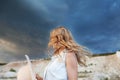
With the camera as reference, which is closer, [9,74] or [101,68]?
[101,68]

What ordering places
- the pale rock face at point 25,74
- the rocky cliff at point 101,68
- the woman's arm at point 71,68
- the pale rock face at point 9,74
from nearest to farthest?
the pale rock face at point 25,74
the woman's arm at point 71,68
the rocky cliff at point 101,68
the pale rock face at point 9,74

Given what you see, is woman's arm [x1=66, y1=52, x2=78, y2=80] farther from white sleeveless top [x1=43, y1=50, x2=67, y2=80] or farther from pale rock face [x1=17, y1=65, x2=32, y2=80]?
pale rock face [x1=17, y1=65, x2=32, y2=80]

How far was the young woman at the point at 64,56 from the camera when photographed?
2619 mm

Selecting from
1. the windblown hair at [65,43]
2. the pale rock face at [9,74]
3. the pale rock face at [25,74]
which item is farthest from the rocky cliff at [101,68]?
the pale rock face at [25,74]

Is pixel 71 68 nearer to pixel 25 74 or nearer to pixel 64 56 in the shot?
pixel 64 56

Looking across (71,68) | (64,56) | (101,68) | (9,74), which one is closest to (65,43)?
(64,56)

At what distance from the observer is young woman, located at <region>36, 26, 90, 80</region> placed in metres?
2.62

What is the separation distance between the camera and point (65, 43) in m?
2.71

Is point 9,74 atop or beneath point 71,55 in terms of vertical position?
atop

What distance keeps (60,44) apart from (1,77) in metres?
5.11

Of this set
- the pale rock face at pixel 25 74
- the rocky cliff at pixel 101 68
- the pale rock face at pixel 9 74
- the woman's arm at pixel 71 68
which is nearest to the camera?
the pale rock face at pixel 25 74

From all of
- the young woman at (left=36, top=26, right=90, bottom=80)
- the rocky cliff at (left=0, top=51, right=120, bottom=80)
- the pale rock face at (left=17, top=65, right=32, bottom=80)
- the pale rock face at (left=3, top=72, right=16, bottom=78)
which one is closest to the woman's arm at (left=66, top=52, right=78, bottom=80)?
the young woman at (left=36, top=26, right=90, bottom=80)

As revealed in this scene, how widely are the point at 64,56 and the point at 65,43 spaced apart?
11 cm

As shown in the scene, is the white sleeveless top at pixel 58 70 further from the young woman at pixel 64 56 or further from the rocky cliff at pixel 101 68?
the rocky cliff at pixel 101 68
